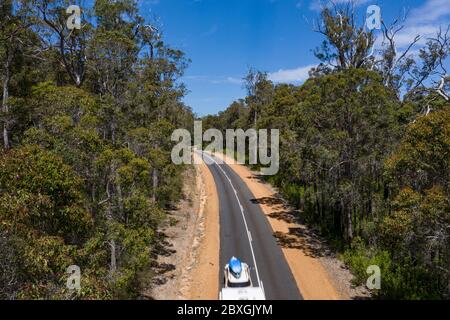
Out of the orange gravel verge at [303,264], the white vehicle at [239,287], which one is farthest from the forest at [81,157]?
the orange gravel verge at [303,264]

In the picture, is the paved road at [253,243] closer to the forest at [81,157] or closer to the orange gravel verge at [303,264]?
the orange gravel verge at [303,264]

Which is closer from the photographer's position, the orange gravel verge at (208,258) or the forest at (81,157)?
the forest at (81,157)

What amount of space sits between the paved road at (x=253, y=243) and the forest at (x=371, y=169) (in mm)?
4391

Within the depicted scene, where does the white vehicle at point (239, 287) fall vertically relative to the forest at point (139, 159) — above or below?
below

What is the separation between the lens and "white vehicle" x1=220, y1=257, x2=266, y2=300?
1686cm

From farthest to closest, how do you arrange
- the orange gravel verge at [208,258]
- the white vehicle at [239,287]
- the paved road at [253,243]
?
the paved road at [253,243]
the orange gravel verge at [208,258]
the white vehicle at [239,287]

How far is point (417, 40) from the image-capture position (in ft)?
128

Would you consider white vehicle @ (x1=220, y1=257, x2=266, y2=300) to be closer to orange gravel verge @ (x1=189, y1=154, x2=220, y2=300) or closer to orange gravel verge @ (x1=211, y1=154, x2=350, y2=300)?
orange gravel verge @ (x1=189, y1=154, x2=220, y2=300)
